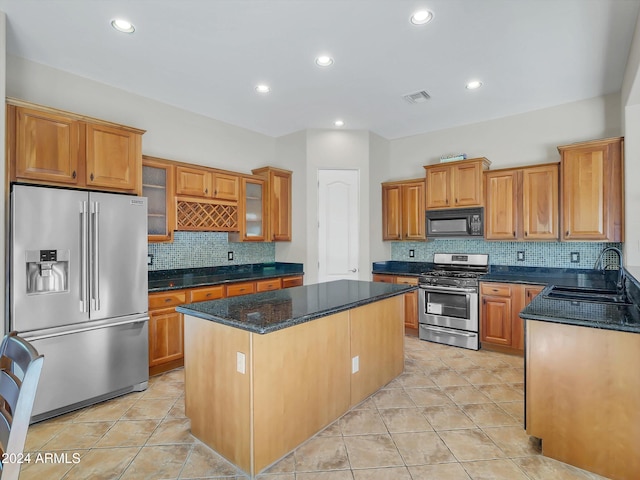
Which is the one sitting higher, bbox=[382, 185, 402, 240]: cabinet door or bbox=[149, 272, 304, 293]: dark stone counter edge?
bbox=[382, 185, 402, 240]: cabinet door

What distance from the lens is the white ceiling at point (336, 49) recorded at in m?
2.37

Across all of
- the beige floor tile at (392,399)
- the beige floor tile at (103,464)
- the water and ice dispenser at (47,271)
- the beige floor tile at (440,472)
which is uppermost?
the water and ice dispenser at (47,271)

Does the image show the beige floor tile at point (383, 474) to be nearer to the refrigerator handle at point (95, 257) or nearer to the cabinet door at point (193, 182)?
the refrigerator handle at point (95, 257)

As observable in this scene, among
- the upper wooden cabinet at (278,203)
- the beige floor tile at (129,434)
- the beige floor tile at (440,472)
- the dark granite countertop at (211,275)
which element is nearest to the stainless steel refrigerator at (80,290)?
the dark granite countertop at (211,275)

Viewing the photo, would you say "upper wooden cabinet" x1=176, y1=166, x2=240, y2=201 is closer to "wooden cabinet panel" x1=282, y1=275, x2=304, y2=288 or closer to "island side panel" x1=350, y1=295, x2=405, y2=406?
Result: "wooden cabinet panel" x1=282, y1=275, x2=304, y2=288

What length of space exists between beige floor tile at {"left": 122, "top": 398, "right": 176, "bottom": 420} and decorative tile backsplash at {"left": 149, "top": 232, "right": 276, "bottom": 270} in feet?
5.03

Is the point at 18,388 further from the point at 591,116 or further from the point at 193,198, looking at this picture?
the point at 591,116

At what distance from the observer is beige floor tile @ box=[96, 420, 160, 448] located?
225 centimetres

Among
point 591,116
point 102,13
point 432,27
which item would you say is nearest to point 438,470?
point 432,27

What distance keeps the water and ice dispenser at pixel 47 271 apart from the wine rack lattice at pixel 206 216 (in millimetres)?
1319

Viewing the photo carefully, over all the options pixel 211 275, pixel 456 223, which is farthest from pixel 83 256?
pixel 456 223

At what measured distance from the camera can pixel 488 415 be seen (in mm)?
2580

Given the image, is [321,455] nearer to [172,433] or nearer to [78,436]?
[172,433]

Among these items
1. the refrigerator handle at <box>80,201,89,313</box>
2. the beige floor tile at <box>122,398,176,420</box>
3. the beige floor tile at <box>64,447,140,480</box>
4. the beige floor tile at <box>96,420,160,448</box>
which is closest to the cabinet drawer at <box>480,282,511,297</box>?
the beige floor tile at <box>122,398,176,420</box>
